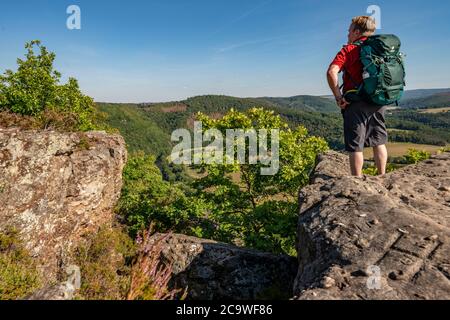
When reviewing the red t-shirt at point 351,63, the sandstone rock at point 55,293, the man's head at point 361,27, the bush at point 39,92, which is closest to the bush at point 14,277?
the sandstone rock at point 55,293

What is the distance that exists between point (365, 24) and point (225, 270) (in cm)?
640

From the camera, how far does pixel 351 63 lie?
18.9ft

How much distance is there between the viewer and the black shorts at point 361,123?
5.95m

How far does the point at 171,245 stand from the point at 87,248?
5.06 metres

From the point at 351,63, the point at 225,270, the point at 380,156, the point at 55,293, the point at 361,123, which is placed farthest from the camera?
the point at 225,270

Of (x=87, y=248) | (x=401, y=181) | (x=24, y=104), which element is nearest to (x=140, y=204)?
(x=87, y=248)

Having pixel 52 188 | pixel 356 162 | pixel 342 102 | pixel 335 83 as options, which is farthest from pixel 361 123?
pixel 52 188

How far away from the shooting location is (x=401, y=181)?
5.91 meters

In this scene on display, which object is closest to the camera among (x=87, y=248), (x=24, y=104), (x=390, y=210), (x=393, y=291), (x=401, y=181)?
(x=393, y=291)

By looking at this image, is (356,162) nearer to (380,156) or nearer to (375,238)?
(380,156)

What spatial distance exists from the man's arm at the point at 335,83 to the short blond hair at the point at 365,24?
1.05m

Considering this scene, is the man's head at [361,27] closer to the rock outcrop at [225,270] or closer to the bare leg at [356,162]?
the bare leg at [356,162]
